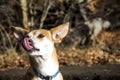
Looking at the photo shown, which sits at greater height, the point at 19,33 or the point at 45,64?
the point at 19,33

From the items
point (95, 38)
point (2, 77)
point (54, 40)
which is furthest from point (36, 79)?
point (95, 38)

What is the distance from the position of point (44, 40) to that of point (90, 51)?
6181 mm

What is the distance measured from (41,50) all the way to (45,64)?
280 mm

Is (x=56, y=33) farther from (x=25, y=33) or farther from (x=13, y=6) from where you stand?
(x=13, y=6)

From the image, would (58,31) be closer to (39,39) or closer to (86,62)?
(39,39)

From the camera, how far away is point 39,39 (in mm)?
7098

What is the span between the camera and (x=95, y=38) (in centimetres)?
1421

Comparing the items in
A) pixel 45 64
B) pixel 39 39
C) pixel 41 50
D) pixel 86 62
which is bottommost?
pixel 86 62

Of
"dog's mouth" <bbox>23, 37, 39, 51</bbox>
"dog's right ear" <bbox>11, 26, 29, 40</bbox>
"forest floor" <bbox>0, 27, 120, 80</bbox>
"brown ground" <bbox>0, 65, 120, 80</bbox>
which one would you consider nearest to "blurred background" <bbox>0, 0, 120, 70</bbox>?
"forest floor" <bbox>0, 27, 120, 80</bbox>

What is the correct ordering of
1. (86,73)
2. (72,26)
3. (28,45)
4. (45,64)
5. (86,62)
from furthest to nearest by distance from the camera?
(72,26) < (86,62) < (86,73) < (45,64) < (28,45)

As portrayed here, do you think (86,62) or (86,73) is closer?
(86,73)

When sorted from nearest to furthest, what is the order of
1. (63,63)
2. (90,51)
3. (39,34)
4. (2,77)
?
(39,34) < (2,77) < (63,63) < (90,51)

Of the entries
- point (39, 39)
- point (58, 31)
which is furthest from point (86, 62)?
point (39, 39)

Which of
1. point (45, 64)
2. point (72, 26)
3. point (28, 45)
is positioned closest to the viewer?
point (28, 45)
